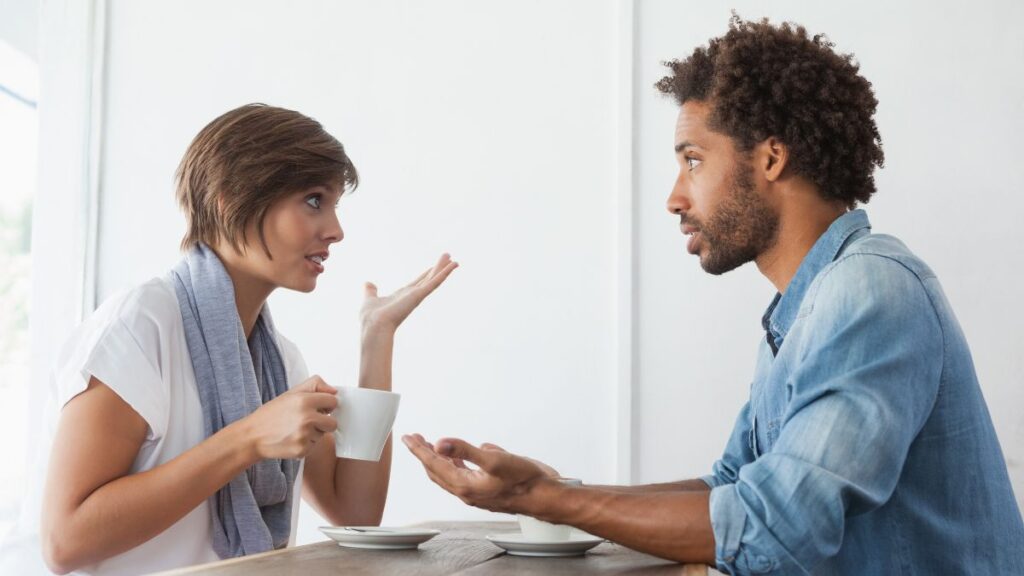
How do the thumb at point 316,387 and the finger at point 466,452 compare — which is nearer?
the finger at point 466,452

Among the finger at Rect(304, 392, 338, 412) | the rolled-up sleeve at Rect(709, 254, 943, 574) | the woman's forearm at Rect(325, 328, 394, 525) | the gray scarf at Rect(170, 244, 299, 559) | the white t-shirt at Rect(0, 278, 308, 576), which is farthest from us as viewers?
the woman's forearm at Rect(325, 328, 394, 525)

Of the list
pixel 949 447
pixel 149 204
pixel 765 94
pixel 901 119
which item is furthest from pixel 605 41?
pixel 949 447

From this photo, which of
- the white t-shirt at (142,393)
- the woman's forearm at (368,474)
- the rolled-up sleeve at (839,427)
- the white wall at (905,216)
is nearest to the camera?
the rolled-up sleeve at (839,427)

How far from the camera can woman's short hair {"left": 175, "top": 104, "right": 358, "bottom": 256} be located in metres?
1.68

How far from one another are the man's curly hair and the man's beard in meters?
0.06

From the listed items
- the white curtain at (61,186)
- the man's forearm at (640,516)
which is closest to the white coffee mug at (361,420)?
the man's forearm at (640,516)

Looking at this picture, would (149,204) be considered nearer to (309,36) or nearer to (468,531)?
(309,36)

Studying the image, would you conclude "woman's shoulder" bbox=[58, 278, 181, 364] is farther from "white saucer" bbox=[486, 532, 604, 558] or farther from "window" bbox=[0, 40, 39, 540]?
"window" bbox=[0, 40, 39, 540]

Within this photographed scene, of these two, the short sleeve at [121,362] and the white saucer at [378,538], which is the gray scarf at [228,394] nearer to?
the short sleeve at [121,362]

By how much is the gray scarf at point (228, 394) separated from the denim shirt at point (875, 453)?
0.79 meters

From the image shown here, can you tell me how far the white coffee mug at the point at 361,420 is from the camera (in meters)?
1.33

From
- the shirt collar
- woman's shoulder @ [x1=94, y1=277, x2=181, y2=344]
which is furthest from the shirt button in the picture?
woman's shoulder @ [x1=94, y1=277, x2=181, y2=344]

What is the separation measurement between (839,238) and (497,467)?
0.58m

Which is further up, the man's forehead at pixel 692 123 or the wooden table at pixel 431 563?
the man's forehead at pixel 692 123
